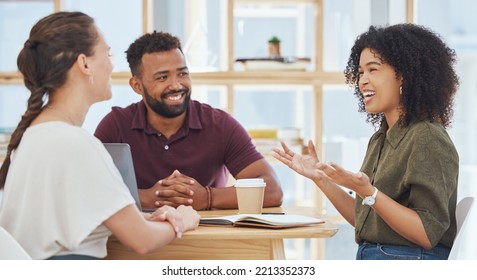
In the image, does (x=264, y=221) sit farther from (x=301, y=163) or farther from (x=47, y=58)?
(x=47, y=58)

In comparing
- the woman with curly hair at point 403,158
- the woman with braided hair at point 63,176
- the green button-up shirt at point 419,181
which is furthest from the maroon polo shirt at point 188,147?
the woman with braided hair at point 63,176

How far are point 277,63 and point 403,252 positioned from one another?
199cm

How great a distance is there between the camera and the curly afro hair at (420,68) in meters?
2.14

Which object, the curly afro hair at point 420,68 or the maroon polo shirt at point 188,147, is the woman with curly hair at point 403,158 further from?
the maroon polo shirt at point 188,147

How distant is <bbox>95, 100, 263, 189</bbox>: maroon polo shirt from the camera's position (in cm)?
275

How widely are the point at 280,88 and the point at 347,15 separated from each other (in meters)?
0.51

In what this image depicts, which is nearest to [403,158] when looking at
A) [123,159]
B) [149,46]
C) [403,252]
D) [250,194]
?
[403,252]

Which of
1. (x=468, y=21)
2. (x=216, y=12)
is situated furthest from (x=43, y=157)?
(x=468, y=21)

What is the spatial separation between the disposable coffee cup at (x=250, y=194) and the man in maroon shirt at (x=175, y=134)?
54cm

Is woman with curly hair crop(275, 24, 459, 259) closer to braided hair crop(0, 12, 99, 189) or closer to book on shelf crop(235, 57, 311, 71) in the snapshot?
braided hair crop(0, 12, 99, 189)

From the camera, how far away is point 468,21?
4.04 metres

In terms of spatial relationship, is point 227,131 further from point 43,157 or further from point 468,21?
point 468,21
